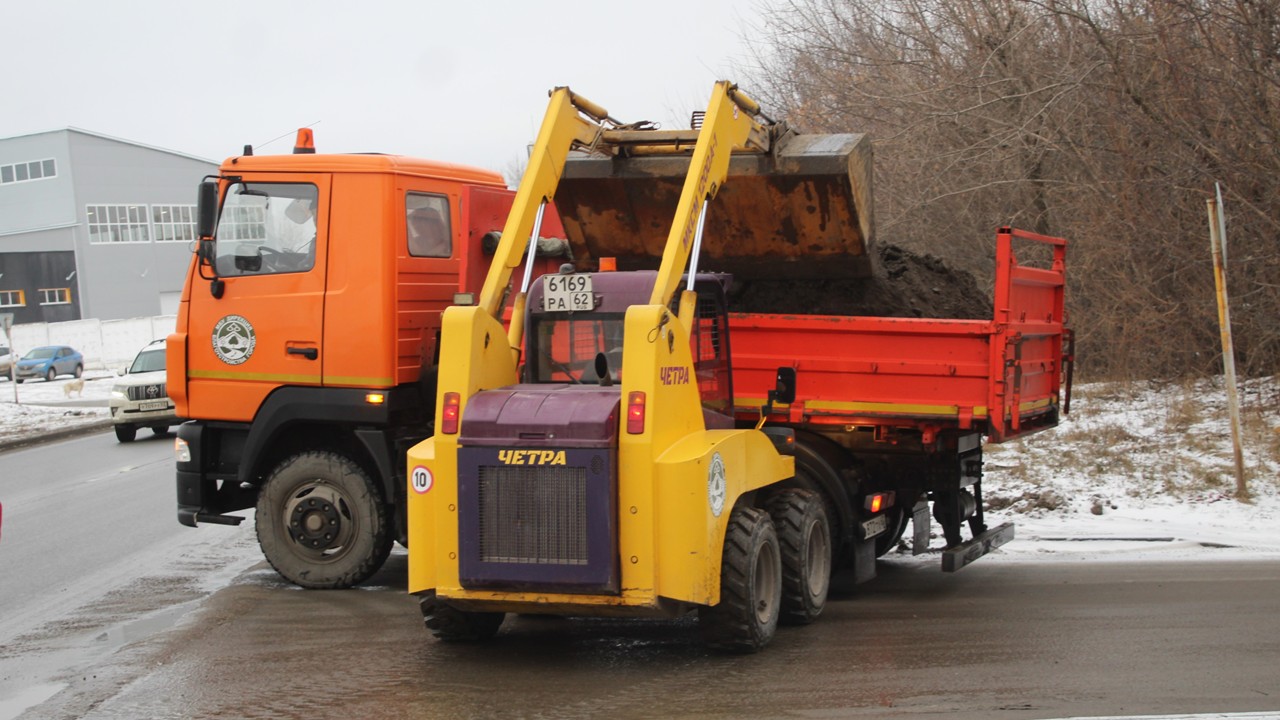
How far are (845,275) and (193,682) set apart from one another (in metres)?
4.91

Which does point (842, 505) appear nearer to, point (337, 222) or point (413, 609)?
point (413, 609)

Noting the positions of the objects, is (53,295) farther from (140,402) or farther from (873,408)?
(873,408)

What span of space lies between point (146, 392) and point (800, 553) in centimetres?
1783

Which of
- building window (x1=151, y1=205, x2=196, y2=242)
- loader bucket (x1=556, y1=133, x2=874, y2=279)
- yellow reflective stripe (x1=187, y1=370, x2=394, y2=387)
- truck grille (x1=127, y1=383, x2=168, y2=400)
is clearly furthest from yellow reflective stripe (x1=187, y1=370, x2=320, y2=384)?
building window (x1=151, y1=205, x2=196, y2=242)

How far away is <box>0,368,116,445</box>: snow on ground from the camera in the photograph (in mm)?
26875

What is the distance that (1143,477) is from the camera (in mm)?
12086

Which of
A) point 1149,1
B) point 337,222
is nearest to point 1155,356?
point 1149,1

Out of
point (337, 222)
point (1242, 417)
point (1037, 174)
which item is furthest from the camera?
point (1037, 174)

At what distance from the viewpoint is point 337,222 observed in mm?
8875

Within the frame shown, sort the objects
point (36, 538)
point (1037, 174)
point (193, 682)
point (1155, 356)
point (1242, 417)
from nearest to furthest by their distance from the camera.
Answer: point (193, 682) → point (36, 538) → point (1242, 417) → point (1155, 356) → point (1037, 174)

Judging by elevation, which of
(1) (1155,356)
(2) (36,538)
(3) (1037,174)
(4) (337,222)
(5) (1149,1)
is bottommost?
(2) (36,538)

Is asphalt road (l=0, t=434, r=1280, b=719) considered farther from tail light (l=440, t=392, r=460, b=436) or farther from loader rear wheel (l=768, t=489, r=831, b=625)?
tail light (l=440, t=392, r=460, b=436)

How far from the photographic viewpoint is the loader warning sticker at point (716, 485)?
6266mm

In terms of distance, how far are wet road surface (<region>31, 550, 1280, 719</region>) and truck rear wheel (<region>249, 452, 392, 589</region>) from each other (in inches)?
13.4
